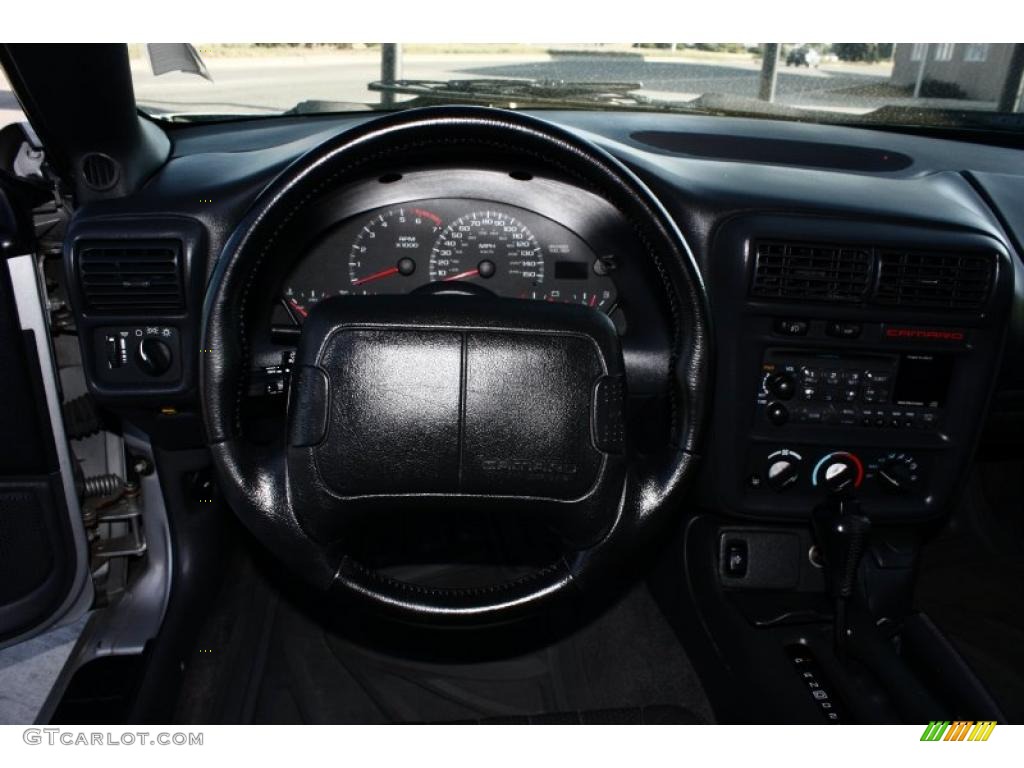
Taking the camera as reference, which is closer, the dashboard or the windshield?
the dashboard

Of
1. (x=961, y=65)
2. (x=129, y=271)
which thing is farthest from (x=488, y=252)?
(x=961, y=65)

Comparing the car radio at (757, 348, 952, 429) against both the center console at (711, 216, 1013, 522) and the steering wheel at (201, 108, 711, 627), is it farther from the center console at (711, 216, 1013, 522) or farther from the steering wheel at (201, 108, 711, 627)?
the steering wheel at (201, 108, 711, 627)

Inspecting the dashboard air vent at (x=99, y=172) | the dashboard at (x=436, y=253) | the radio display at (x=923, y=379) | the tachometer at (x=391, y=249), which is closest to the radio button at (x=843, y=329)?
the radio display at (x=923, y=379)

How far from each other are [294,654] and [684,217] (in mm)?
1505

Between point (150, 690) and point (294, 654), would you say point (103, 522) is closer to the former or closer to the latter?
point (150, 690)

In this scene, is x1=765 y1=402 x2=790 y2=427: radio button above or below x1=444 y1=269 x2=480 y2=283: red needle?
below

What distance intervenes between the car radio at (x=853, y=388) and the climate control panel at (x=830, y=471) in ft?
0.26

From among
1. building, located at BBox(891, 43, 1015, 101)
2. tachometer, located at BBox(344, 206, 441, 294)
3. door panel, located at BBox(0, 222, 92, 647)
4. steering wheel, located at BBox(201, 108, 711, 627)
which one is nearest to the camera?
steering wheel, located at BBox(201, 108, 711, 627)

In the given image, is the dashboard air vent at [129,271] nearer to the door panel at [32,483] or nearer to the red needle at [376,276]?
the door panel at [32,483]

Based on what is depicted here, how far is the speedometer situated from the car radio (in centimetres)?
57

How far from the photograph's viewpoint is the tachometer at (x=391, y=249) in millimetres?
2031

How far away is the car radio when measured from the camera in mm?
2039

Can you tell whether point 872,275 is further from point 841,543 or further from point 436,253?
point 436,253

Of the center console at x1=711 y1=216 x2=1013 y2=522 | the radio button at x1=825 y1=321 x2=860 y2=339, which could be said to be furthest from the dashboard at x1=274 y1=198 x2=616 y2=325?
the radio button at x1=825 y1=321 x2=860 y2=339
